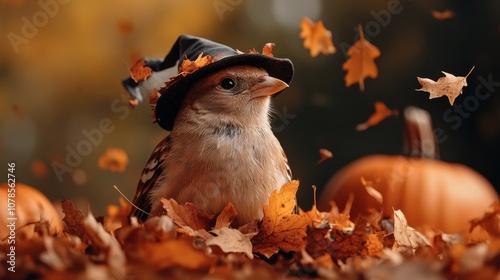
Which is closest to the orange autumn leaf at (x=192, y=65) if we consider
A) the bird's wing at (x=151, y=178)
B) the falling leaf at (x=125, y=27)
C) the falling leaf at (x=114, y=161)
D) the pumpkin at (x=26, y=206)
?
the bird's wing at (x=151, y=178)

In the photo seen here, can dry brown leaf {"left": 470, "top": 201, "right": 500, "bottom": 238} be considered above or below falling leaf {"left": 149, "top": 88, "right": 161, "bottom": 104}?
below

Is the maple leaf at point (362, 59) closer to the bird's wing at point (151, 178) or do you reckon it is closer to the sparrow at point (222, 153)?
the sparrow at point (222, 153)

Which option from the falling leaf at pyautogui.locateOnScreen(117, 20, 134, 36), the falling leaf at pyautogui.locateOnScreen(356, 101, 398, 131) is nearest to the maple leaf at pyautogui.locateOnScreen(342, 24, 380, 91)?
the falling leaf at pyautogui.locateOnScreen(356, 101, 398, 131)

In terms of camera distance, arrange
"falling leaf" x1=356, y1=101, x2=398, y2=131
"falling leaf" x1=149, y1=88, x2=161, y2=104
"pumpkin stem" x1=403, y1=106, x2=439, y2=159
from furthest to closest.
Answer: "falling leaf" x1=356, y1=101, x2=398, y2=131
"pumpkin stem" x1=403, y1=106, x2=439, y2=159
"falling leaf" x1=149, y1=88, x2=161, y2=104

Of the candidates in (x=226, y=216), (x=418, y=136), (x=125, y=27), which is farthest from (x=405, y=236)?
(x=125, y=27)

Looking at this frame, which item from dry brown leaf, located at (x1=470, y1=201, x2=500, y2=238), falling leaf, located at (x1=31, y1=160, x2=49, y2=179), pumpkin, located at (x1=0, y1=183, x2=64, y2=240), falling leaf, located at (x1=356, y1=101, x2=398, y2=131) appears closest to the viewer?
dry brown leaf, located at (x1=470, y1=201, x2=500, y2=238)

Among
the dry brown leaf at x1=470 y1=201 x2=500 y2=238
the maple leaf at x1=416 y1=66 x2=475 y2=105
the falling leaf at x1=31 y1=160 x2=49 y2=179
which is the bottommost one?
the falling leaf at x1=31 y1=160 x2=49 y2=179

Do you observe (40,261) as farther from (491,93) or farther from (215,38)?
(491,93)

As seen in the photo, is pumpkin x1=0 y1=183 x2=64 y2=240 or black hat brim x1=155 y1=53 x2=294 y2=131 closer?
black hat brim x1=155 y1=53 x2=294 y2=131

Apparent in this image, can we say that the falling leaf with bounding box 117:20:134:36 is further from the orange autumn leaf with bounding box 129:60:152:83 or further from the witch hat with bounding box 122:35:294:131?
the orange autumn leaf with bounding box 129:60:152:83
